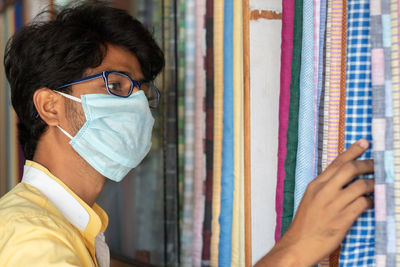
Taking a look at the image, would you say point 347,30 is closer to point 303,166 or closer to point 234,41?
point 303,166

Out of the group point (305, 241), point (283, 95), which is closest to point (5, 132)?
point (283, 95)

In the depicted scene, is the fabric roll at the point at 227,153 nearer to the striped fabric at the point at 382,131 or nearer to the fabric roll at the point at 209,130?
the fabric roll at the point at 209,130

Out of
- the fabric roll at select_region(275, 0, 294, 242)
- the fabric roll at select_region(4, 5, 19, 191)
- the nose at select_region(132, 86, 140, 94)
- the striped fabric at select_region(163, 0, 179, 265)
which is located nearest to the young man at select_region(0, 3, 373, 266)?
the nose at select_region(132, 86, 140, 94)

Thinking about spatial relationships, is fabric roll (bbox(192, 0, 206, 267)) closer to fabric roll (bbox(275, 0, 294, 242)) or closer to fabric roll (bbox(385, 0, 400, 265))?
fabric roll (bbox(275, 0, 294, 242))

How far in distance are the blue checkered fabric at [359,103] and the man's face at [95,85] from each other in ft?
2.07

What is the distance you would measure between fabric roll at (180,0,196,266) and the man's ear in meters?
0.40

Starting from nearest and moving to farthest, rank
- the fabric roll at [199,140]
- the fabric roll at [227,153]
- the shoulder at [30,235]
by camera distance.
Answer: the shoulder at [30,235] → the fabric roll at [227,153] → the fabric roll at [199,140]

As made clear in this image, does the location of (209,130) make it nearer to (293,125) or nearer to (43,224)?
(293,125)

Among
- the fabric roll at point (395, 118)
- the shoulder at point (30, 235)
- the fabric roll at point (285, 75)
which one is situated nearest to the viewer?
the fabric roll at point (395, 118)

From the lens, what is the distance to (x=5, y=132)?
6.25 feet

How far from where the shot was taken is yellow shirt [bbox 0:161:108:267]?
0.79 metres

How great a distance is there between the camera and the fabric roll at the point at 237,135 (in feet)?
3.94

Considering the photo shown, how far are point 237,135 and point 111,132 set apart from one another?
1.11 feet

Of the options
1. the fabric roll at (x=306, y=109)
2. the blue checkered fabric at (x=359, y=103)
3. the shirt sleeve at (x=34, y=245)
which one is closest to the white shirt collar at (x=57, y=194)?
the shirt sleeve at (x=34, y=245)
